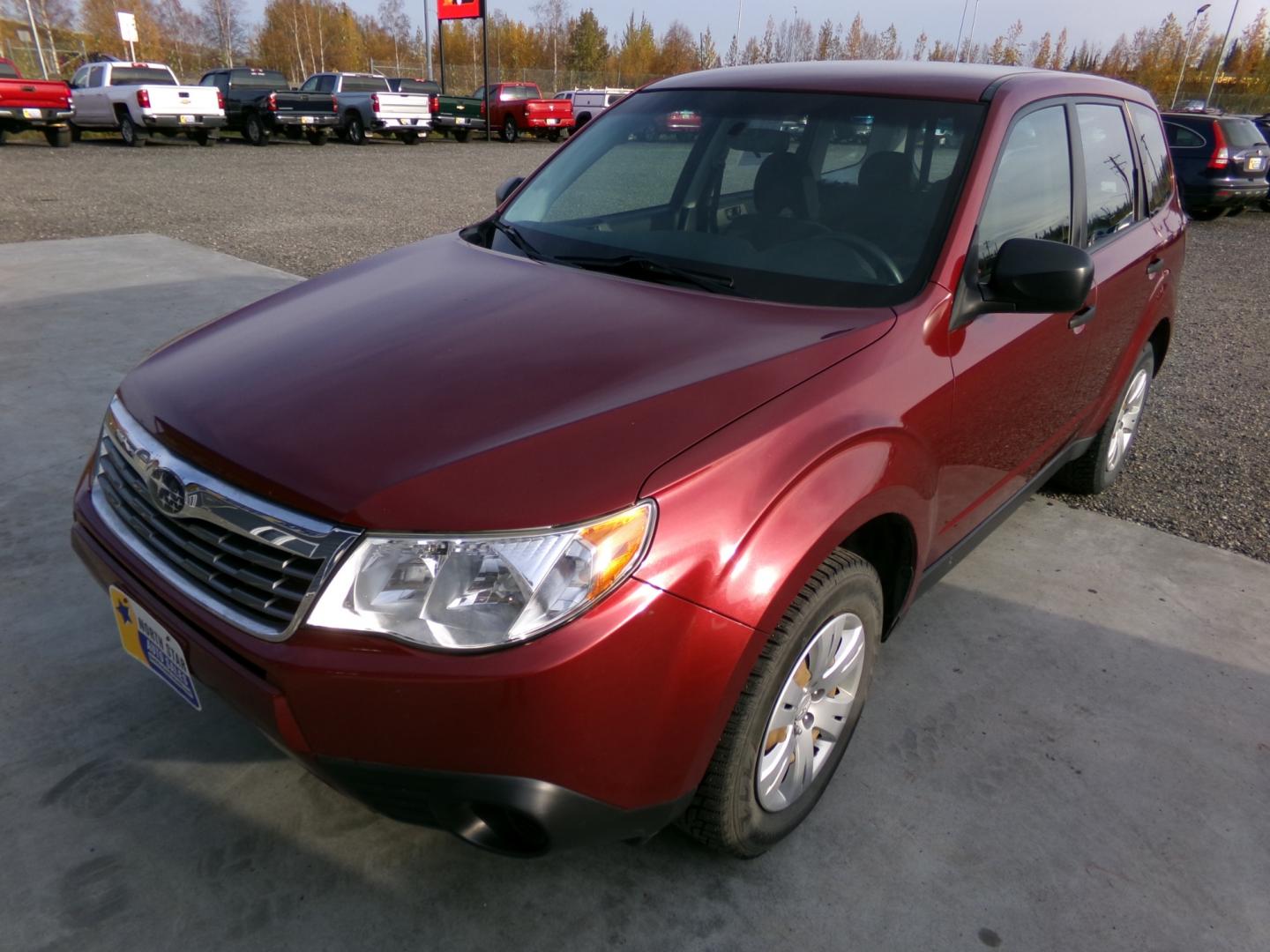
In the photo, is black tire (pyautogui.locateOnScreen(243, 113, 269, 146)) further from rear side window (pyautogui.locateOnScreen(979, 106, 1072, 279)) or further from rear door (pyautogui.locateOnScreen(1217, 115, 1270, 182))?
rear side window (pyautogui.locateOnScreen(979, 106, 1072, 279))

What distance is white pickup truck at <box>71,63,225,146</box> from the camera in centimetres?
1845

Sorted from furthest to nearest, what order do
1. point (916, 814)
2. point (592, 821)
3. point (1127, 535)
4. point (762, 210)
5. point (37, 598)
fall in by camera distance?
1. point (1127, 535)
2. point (37, 598)
3. point (762, 210)
4. point (916, 814)
5. point (592, 821)

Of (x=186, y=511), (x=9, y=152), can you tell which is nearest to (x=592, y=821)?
(x=186, y=511)

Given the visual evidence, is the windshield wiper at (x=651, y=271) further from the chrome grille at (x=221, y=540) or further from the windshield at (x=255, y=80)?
the windshield at (x=255, y=80)

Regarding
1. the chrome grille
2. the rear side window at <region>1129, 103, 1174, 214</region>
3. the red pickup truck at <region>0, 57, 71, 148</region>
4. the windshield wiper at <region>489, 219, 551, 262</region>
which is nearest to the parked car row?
the red pickup truck at <region>0, 57, 71, 148</region>

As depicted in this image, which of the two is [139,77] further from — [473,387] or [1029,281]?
[1029,281]

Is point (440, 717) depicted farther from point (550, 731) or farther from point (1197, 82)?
point (1197, 82)

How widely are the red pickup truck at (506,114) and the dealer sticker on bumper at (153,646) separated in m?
25.7

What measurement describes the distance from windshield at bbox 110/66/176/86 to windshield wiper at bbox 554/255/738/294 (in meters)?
20.8

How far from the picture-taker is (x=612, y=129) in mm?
3291

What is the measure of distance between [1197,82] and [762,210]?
79343 millimetres

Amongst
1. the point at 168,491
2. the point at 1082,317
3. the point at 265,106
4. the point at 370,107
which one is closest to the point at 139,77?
the point at 265,106

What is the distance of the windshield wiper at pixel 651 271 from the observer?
245 cm

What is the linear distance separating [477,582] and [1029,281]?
163 cm
